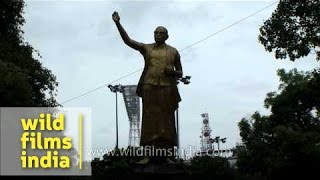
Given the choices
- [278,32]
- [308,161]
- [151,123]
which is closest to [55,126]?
[151,123]

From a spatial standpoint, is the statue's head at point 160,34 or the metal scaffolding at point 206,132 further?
the metal scaffolding at point 206,132

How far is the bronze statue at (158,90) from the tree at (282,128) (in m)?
17.3

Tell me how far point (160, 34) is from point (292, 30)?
818cm

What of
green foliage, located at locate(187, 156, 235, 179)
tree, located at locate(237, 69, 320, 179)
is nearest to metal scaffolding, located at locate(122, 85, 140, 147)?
tree, located at locate(237, 69, 320, 179)

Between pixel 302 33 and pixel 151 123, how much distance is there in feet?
29.8

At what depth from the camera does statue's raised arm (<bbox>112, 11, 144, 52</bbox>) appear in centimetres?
1191

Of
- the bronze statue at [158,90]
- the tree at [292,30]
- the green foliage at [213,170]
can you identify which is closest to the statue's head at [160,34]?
the bronze statue at [158,90]

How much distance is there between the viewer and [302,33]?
18.9m

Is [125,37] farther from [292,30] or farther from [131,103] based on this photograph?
[131,103]

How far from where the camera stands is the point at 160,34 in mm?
12164

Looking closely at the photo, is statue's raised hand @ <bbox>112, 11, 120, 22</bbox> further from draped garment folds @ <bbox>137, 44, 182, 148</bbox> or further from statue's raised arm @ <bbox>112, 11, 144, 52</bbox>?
draped garment folds @ <bbox>137, 44, 182, 148</bbox>

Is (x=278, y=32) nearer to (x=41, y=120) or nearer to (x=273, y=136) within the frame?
(x=41, y=120)

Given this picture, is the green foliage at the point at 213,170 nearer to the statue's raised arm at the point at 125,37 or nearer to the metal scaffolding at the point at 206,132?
the statue's raised arm at the point at 125,37

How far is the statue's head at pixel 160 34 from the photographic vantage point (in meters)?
12.2
